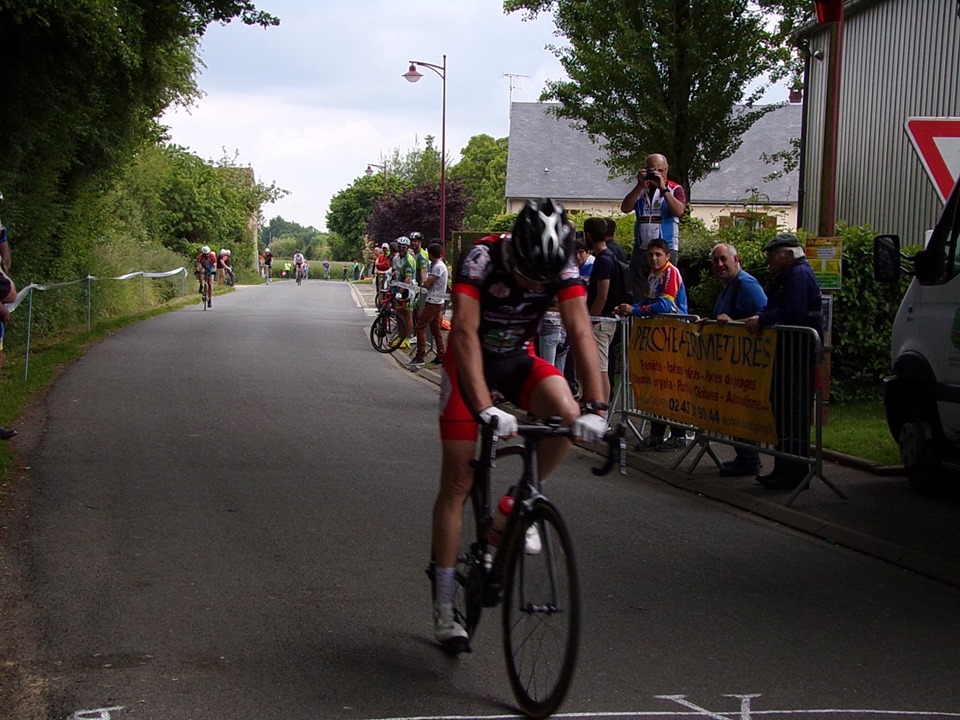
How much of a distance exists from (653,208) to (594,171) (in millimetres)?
52321

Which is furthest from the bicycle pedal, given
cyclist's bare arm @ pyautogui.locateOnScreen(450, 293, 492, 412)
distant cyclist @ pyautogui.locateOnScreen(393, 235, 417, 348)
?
distant cyclist @ pyautogui.locateOnScreen(393, 235, 417, 348)

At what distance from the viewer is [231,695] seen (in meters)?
4.77

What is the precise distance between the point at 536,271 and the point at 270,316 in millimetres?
27597

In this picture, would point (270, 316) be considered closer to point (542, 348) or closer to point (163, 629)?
point (542, 348)

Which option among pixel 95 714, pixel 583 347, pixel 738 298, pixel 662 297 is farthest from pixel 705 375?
pixel 95 714

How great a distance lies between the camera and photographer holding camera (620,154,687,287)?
11.4 m

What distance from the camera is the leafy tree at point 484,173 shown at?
93.4 m

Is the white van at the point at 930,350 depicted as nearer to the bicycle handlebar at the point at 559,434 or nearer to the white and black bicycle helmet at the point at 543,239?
the white and black bicycle helmet at the point at 543,239

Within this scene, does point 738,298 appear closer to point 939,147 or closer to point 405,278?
point 939,147

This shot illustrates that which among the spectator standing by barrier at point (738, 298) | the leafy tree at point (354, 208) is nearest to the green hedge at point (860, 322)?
the spectator standing by barrier at point (738, 298)

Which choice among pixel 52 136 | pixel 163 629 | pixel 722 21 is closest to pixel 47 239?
pixel 52 136

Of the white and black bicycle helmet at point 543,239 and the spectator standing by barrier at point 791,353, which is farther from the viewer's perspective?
the spectator standing by barrier at point 791,353

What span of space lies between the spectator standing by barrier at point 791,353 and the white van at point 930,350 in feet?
1.85

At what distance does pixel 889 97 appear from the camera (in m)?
21.3
